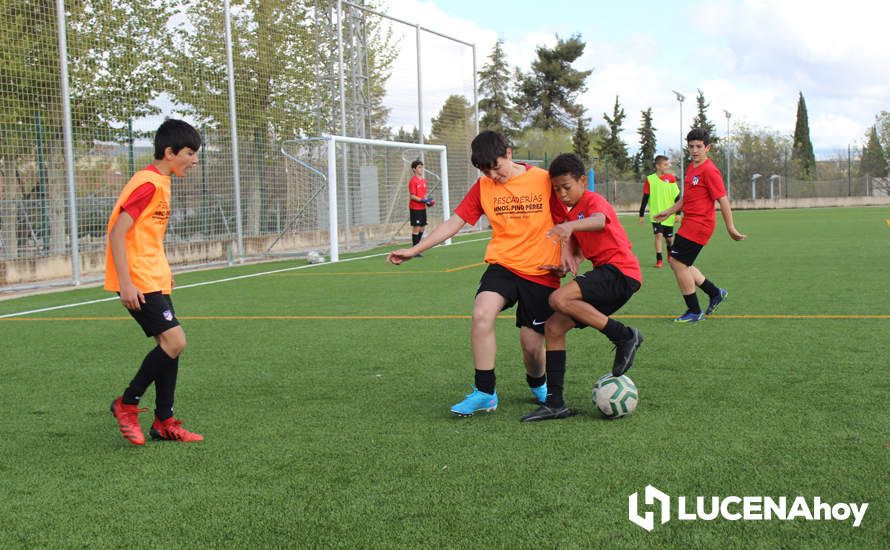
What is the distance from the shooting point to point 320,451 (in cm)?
431

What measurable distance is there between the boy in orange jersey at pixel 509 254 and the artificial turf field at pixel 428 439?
352 millimetres

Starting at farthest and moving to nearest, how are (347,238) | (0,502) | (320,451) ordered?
(347,238), (320,451), (0,502)

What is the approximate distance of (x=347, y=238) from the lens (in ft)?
65.6

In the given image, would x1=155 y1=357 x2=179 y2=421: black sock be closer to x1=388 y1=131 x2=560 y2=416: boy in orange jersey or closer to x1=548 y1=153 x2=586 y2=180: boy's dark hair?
x1=388 y1=131 x2=560 y2=416: boy in orange jersey

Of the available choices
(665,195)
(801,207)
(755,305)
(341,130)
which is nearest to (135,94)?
(341,130)

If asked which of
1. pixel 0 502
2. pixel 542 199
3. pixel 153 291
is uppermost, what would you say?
pixel 542 199

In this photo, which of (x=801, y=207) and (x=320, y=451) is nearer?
(x=320, y=451)

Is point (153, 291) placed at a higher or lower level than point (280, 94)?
lower

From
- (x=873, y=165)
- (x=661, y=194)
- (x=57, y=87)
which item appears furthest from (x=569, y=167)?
(x=873, y=165)

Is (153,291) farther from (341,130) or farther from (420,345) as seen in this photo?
(341,130)

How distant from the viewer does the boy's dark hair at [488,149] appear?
16.1 feet

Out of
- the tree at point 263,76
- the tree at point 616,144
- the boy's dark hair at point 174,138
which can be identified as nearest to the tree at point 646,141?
the tree at point 616,144

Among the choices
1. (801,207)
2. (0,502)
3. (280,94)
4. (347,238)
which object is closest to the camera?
(0,502)

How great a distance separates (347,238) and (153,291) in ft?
51.0
